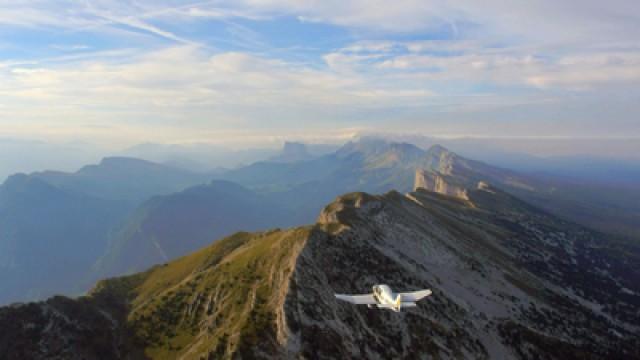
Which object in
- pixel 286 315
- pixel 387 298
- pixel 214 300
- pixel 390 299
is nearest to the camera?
pixel 390 299

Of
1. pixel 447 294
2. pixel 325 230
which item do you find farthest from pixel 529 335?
pixel 325 230

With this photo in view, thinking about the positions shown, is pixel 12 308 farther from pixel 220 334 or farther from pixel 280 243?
pixel 280 243

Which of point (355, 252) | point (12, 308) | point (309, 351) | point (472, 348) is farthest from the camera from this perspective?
point (355, 252)

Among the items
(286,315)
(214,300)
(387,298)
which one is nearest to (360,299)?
(387,298)

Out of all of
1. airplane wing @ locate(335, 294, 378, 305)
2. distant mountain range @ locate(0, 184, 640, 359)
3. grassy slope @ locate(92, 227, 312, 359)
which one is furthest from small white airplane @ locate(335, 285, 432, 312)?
grassy slope @ locate(92, 227, 312, 359)

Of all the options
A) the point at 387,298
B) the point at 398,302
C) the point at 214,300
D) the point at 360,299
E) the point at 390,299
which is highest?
the point at 398,302

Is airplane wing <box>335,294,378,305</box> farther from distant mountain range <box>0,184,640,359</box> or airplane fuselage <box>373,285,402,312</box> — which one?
distant mountain range <box>0,184,640,359</box>

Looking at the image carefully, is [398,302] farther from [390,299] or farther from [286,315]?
[286,315]

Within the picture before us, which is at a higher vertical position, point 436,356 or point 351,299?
point 351,299

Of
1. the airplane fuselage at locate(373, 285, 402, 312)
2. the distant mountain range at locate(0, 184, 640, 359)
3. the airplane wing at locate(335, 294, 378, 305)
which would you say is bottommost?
the distant mountain range at locate(0, 184, 640, 359)
